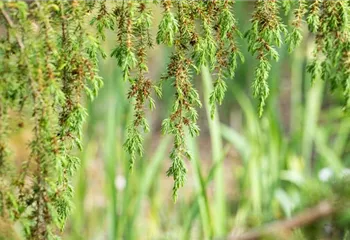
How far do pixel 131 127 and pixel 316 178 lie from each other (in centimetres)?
300

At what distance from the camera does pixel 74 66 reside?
4.70 ft

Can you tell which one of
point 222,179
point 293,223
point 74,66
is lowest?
point 293,223

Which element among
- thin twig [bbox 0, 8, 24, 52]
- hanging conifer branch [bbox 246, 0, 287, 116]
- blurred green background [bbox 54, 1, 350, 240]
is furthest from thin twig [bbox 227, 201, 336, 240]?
thin twig [bbox 0, 8, 24, 52]

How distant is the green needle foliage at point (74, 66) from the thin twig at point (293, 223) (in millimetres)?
2011

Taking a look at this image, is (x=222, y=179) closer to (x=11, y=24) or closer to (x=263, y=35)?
(x=263, y=35)

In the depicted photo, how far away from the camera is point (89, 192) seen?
5625 millimetres

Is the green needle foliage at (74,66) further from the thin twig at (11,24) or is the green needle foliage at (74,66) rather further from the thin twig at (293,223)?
the thin twig at (293,223)

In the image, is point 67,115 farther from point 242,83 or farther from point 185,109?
point 242,83

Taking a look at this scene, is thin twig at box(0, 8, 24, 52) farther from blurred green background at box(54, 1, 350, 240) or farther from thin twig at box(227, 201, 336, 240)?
thin twig at box(227, 201, 336, 240)

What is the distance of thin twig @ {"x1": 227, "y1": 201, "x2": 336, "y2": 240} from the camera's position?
11.5ft

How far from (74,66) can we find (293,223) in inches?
93.9

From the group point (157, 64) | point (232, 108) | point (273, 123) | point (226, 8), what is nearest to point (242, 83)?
point (232, 108)

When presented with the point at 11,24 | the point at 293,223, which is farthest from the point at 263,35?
the point at 293,223

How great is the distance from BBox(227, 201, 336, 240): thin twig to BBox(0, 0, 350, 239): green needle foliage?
6.60 feet
